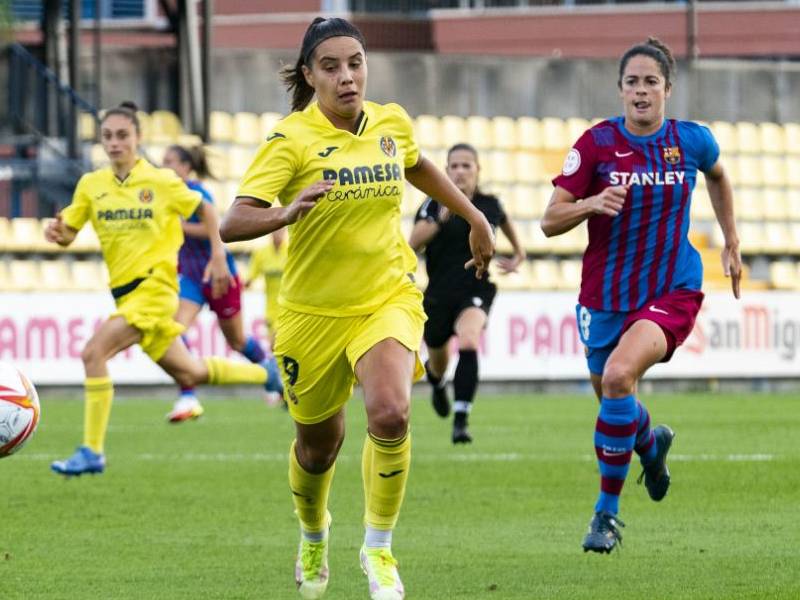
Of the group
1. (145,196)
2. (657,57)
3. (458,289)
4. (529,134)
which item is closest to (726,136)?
(529,134)

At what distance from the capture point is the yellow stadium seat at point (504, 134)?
25594 millimetres

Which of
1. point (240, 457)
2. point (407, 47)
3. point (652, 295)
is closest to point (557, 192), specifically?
point (652, 295)

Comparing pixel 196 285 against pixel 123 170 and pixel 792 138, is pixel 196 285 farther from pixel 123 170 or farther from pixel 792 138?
pixel 792 138

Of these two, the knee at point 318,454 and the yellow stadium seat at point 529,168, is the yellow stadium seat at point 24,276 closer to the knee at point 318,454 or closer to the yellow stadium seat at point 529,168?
the yellow stadium seat at point 529,168

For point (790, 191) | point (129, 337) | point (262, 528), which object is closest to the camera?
point (262, 528)

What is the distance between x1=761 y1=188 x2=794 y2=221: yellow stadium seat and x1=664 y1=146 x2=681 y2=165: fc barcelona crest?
729 inches

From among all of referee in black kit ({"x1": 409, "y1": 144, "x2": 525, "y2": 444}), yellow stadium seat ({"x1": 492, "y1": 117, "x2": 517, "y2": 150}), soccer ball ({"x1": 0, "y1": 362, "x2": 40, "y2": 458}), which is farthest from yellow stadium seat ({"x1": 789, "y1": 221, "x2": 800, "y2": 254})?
soccer ball ({"x1": 0, "y1": 362, "x2": 40, "y2": 458})

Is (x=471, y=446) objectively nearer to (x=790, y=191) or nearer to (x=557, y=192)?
(x=557, y=192)

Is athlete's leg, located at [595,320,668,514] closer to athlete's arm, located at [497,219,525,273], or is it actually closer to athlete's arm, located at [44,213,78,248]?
athlete's arm, located at [497,219,525,273]

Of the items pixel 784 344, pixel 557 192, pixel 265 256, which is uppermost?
pixel 557 192

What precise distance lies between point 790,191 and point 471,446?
14.8m

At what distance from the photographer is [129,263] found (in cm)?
1134

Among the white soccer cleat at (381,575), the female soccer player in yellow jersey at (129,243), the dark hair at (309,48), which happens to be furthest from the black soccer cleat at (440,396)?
the white soccer cleat at (381,575)

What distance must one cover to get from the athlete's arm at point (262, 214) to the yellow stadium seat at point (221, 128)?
17.9m
